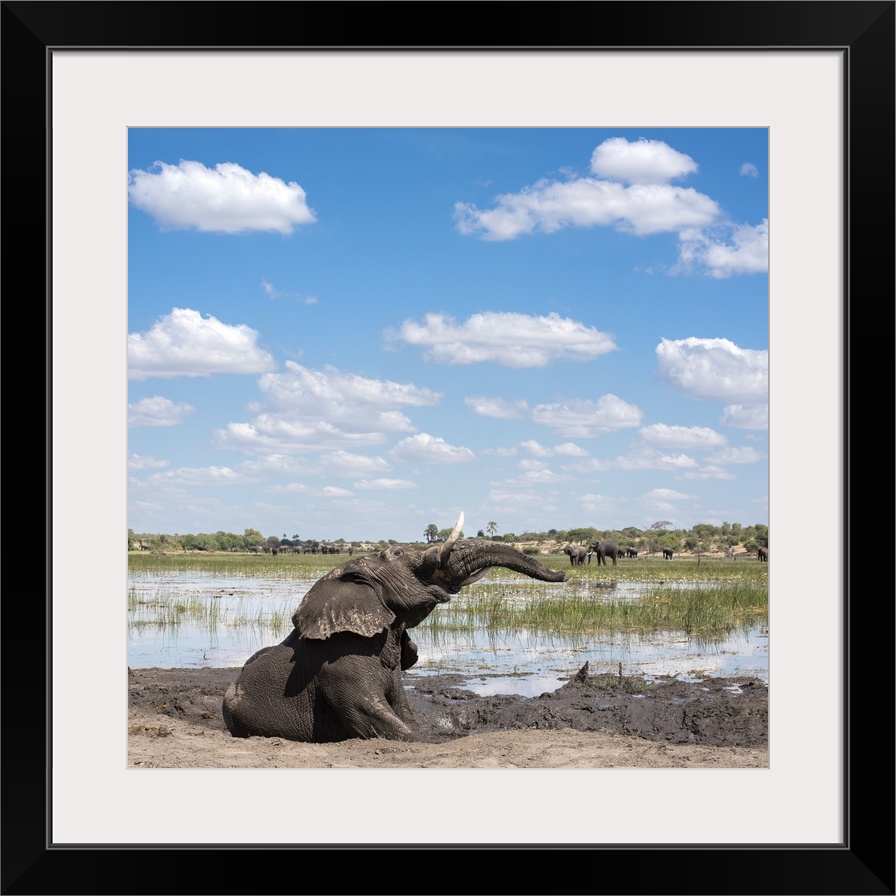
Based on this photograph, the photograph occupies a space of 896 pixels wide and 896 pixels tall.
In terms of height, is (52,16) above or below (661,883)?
above

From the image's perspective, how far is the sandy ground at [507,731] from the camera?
326 inches

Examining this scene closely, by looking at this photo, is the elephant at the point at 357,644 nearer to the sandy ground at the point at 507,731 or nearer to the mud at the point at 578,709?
the sandy ground at the point at 507,731

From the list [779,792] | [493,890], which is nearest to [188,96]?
[493,890]

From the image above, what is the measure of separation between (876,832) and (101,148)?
20.0 feet

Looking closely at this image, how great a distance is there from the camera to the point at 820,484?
618cm

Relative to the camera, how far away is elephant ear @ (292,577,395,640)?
9312mm

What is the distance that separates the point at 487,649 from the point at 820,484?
472 inches

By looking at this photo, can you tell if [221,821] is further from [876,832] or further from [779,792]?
[876,832]

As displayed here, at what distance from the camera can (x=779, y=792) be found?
6.21m

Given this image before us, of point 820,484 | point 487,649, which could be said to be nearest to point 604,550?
point 487,649

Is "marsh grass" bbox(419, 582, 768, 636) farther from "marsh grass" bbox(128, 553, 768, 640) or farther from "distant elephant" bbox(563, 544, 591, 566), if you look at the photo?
"distant elephant" bbox(563, 544, 591, 566)

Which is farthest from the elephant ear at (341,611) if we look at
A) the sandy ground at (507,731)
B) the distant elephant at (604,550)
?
the distant elephant at (604,550)

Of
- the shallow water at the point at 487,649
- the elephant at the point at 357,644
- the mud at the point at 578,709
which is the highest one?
the elephant at the point at 357,644

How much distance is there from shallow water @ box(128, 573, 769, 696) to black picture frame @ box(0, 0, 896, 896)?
24.7ft
